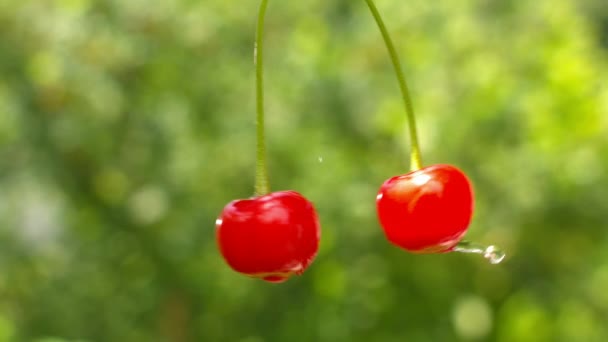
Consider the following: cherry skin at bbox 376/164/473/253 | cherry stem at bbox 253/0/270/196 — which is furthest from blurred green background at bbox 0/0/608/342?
cherry skin at bbox 376/164/473/253

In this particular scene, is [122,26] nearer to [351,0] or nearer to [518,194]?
[351,0]

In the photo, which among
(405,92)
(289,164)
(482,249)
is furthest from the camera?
(289,164)

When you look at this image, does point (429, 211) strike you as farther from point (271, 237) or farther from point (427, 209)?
point (271, 237)

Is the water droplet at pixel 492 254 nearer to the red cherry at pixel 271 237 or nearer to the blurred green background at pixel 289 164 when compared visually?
the red cherry at pixel 271 237

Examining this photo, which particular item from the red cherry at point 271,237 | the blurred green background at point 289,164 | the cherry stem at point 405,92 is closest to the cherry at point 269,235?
the red cherry at point 271,237

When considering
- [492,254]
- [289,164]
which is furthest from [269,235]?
[289,164]

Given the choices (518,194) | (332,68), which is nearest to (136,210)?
(332,68)

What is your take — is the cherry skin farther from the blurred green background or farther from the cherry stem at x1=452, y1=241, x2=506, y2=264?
the blurred green background
